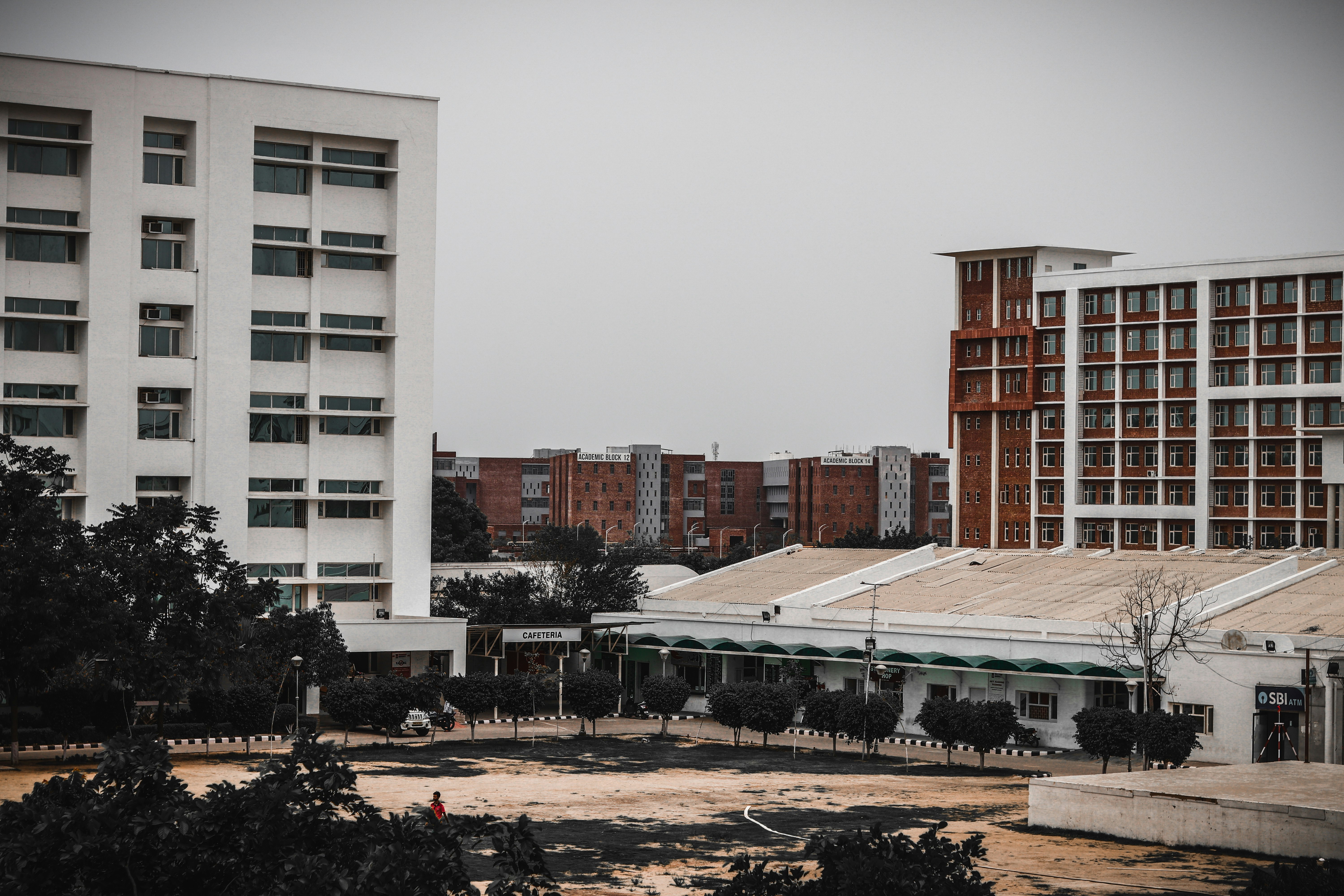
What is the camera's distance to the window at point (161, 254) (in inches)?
2446

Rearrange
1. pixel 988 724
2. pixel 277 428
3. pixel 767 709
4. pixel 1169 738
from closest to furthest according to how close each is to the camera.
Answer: pixel 1169 738
pixel 988 724
pixel 767 709
pixel 277 428

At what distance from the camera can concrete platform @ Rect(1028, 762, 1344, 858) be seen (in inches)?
1214

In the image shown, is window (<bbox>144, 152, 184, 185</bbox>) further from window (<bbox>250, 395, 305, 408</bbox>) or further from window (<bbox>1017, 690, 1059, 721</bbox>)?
window (<bbox>1017, 690, 1059, 721</bbox>)

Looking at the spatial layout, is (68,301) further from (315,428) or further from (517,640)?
(517,640)

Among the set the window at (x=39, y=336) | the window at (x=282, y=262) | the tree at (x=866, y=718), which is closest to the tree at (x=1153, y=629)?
the tree at (x=866, y=718)

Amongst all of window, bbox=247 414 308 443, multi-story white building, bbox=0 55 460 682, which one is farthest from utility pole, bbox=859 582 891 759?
window, bbox=247 414 308 443

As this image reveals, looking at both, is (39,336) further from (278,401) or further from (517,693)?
(517,693)

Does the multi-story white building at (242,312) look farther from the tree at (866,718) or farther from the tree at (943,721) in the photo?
the tree at (943,721)

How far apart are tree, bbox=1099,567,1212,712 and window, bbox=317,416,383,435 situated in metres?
32.3

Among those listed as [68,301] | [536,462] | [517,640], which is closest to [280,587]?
[517,640]

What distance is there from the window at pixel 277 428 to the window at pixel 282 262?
6054mm

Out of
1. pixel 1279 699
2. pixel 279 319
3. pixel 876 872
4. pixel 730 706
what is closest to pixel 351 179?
pixel 279 319

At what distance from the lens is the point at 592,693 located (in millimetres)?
51938

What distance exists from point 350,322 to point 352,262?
265 centimetres
